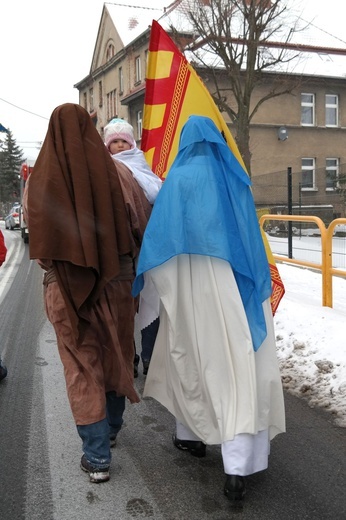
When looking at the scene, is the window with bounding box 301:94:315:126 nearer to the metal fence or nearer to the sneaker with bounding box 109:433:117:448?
the metal fence

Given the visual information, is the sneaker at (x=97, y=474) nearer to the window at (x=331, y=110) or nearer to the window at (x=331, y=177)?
the window at (x=331, y=177)

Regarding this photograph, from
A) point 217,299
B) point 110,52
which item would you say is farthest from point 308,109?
point 217,299

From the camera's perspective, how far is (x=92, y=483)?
2.83m

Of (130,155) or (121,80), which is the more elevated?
(121,80)

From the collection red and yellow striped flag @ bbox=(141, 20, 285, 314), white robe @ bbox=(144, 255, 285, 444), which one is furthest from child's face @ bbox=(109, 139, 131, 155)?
white robe @ bbox=(144, 255, 285, 444)

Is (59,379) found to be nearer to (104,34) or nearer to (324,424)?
(324,424)

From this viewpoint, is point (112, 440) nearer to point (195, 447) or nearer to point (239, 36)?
point (195, 447)

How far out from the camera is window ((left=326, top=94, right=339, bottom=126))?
2708 centimetres

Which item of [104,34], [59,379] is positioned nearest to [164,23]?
[59,379]

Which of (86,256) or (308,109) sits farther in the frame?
(308,109)

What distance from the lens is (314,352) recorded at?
189 inches

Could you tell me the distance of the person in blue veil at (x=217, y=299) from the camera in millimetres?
2578

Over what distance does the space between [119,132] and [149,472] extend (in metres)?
2.03

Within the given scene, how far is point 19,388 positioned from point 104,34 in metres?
36.2
